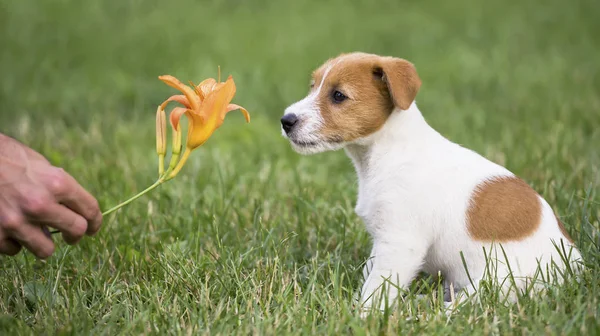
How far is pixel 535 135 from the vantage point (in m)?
6.39

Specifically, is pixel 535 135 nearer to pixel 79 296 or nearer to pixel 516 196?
pixel 516 196

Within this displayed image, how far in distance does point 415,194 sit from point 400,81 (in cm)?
53

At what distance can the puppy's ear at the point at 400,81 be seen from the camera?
354 cm

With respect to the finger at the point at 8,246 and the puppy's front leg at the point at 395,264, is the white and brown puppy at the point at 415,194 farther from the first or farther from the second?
the finger at the point at 8,246

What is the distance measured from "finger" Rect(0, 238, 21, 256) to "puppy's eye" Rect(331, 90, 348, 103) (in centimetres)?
163

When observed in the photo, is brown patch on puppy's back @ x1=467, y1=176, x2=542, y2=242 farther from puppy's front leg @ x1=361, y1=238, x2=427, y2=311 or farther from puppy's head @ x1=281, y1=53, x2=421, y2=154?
puppy's head @ x1=281, y1=53, x2=421, y2=154

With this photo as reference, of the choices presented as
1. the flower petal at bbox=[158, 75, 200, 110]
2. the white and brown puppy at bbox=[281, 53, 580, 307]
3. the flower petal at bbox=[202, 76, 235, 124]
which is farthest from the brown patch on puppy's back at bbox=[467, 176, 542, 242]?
the flower petal at bbox=[158, 75, 200, 110]

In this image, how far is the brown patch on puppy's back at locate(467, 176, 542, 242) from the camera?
11.3 feet

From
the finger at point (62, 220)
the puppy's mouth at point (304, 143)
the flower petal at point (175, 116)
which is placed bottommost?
the finger at point (62, 220)

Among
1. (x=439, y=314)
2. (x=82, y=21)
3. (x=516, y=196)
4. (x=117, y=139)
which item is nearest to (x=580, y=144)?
(x=516, y=196)

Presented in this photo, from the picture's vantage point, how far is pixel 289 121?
374cm

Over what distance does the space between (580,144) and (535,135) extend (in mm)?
454

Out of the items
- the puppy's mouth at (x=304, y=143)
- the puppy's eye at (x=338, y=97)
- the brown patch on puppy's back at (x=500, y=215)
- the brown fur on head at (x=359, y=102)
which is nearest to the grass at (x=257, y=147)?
the brown patch on puppy's back at (x=500, y=215)

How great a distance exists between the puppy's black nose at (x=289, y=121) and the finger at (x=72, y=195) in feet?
3.64
